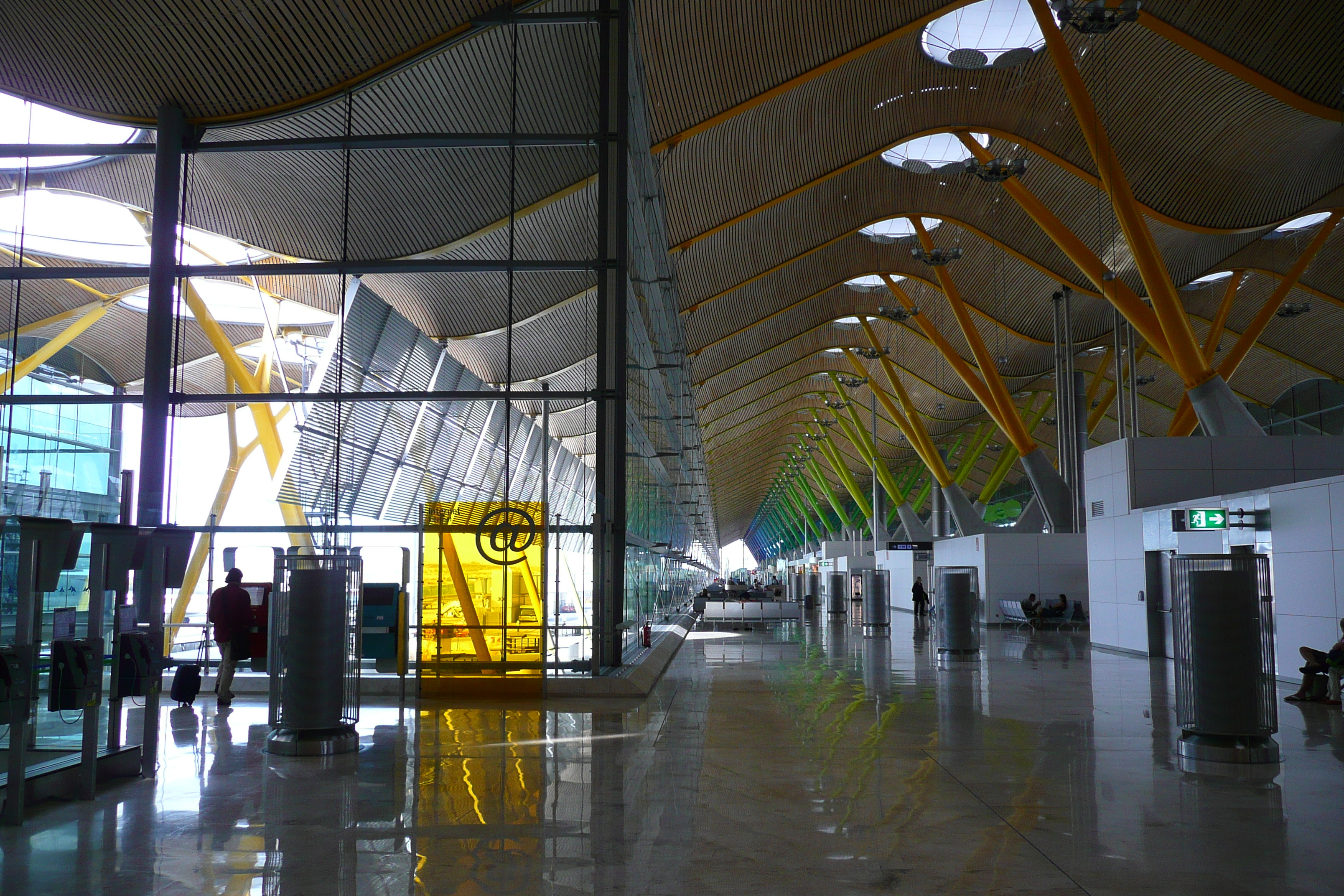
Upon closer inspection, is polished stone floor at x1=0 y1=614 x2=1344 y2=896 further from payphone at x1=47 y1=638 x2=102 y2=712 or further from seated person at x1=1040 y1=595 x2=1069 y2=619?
seated person at x1=1040 y1=595 x2=1069 y2=619

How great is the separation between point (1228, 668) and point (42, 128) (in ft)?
57.8

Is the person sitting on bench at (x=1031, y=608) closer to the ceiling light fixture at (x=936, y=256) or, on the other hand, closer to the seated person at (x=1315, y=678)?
the ceiling light fixture at (x=936, y=256)

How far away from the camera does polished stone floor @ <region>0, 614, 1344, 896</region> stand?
5238mm

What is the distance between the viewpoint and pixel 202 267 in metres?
16.2

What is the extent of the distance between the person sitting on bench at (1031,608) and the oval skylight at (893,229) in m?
13.7

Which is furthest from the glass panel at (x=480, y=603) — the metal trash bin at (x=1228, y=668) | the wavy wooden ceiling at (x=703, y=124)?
the metal trash bin at (x=1228, y=668)

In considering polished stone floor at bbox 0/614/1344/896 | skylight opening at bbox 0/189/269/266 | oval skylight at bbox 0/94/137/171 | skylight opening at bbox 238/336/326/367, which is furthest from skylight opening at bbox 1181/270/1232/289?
oval skylight at bbox 0/94/137/171

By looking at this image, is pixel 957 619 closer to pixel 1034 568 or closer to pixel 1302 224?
pixel 1034 568

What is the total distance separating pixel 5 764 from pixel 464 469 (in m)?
9.86

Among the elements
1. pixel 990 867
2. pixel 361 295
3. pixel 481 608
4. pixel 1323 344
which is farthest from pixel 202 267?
pixel 1323 344

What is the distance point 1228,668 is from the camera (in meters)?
8.64

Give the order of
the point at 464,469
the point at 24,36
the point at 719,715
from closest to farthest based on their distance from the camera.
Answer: the point at 719,715, the point at 24,36, the point at 464,469

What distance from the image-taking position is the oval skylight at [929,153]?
31609 mm

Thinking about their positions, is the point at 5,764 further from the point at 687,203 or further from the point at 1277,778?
the point at 687,203
